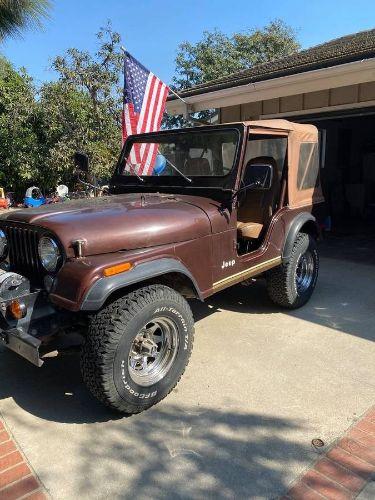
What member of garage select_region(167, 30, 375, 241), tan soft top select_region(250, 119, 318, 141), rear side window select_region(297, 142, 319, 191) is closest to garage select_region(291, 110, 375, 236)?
garage select_region(167, 30, 375, 241)

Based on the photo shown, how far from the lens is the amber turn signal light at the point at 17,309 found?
8.43ft

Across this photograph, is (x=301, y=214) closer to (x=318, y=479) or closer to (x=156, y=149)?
(x=156, y=149)

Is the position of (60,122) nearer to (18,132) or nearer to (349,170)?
(18,132)

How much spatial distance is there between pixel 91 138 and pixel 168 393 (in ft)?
33.1

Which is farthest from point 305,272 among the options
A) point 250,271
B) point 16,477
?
point 16,477

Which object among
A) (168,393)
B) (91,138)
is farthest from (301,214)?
(91,138)

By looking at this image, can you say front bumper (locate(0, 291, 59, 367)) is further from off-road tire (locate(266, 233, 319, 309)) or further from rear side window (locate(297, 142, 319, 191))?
rear side window (locate(297, 142, 319, 191))

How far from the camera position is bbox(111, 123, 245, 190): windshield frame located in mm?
3564

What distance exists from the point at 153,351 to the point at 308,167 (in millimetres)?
2823

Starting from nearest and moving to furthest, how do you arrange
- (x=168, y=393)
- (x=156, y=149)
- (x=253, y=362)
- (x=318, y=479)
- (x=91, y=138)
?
(x=318, y=479)
(x=168, y=393)
(x=253, y=362)
(x=156, y=149)
(x=91, y=138)

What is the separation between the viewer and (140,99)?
6180 mm

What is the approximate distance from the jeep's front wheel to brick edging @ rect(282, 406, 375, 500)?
1073 millimetres

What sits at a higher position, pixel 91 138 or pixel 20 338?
pixel 91 138

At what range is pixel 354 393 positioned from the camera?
2.97 m
